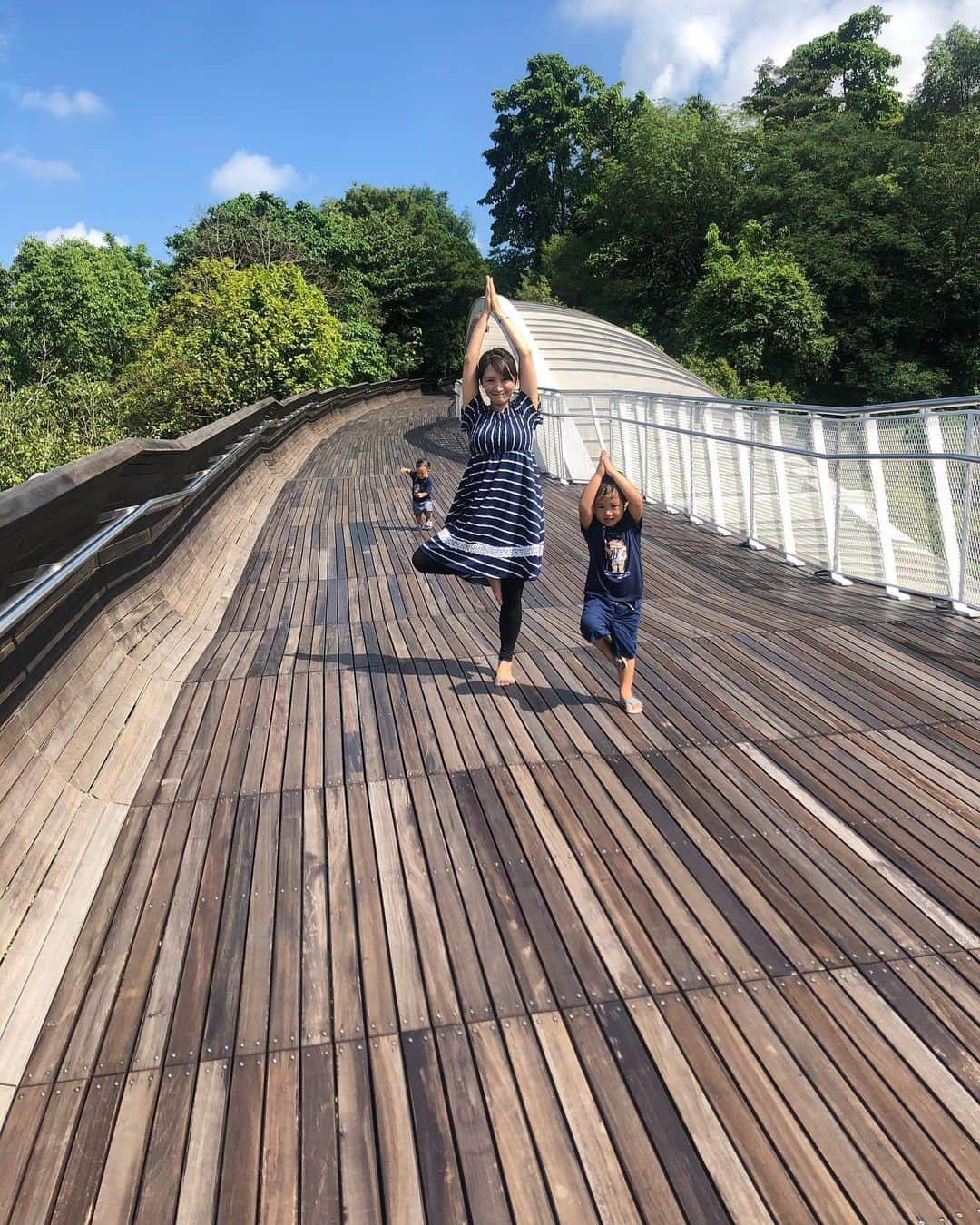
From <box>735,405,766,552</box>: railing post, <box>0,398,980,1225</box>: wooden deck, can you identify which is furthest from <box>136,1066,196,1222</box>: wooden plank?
<box>735,405,766,552</box>: railing post

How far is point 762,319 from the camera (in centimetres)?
3594

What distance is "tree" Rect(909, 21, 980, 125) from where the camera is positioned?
4191 centimetres

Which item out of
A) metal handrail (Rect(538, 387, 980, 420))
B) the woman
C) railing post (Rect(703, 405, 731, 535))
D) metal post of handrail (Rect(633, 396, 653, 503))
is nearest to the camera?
the woman

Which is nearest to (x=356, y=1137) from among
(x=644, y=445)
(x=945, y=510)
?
(x=945, y=510)

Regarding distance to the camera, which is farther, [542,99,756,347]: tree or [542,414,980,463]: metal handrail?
[542,99,756,347]: tree

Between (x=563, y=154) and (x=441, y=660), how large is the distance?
6602 centimetres

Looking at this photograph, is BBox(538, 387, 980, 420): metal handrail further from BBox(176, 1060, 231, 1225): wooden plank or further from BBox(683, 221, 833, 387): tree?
BBox(683, 221, 833, 387): tree

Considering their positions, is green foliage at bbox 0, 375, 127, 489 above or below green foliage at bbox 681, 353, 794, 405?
above

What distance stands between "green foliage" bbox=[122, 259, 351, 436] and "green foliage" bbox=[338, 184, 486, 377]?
23.7 m

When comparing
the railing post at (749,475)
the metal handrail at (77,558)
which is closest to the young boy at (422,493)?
the metal handrail at (77,558)

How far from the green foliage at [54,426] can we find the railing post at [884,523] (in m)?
20.6

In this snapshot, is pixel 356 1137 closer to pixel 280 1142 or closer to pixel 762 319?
pixel 280 1142

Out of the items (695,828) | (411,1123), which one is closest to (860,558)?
(695,828)

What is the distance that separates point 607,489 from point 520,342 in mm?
768
